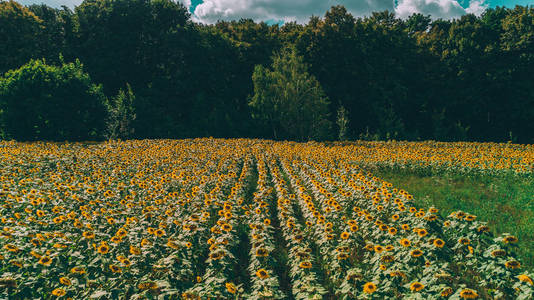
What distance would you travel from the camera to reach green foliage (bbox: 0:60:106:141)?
2355cm

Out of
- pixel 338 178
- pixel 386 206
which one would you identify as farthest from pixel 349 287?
pixel 338 178

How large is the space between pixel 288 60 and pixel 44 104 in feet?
72.4

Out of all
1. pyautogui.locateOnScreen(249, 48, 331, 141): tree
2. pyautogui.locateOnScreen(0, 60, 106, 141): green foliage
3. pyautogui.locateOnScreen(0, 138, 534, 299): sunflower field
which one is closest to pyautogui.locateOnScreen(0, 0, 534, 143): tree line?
pyautogui.locateOnScreen(249, 48, 331, 141): tree

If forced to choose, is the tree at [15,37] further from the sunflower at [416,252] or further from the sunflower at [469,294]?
the sunflower at [469,294]

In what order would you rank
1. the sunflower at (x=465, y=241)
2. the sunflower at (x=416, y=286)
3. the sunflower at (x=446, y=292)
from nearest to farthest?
the sunflower at (x=446, y=292) → the sunflower at (x=416, y=286) → the sunflower at (x=465, y=241)

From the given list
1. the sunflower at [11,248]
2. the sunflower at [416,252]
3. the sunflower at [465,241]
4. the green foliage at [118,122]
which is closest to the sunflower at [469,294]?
the sunflower at [416,252]

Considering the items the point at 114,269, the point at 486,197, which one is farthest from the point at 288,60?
the point at 114,269

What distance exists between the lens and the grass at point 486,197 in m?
6.83

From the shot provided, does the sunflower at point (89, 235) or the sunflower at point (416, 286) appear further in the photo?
the sunflower at point (89, 235)

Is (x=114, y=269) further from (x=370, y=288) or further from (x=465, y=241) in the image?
(x=465, y=241)

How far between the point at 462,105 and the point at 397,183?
3556 centimetres

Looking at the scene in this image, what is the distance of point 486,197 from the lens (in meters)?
9.63

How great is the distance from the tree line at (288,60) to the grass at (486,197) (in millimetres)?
20093

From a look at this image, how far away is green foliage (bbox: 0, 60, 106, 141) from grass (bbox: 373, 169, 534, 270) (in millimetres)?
24067
